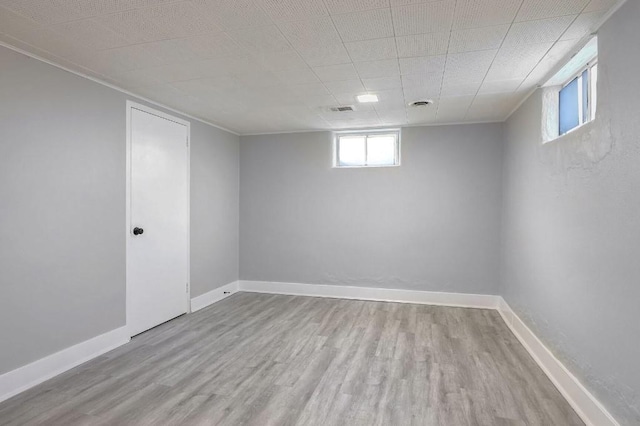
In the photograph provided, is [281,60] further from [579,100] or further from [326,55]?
[579,100]

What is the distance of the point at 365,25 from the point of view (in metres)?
2.13

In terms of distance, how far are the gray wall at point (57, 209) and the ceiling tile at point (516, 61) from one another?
10.8 ft

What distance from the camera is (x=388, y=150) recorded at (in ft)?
16.7

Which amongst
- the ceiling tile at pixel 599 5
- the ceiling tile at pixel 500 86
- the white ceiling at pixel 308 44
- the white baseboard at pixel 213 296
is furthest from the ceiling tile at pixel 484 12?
the white baseboard at pixel 213 296

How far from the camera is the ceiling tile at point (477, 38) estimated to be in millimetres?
2189

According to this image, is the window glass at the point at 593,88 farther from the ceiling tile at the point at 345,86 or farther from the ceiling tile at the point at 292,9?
the ceiling tile at the point at 292,9

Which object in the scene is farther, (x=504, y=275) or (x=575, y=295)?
(x=504, y=275)

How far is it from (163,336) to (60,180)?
5.78 ft

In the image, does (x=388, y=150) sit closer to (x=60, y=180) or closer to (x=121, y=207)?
(x=121, y=207)

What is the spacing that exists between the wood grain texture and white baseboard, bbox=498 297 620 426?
0.07 metres

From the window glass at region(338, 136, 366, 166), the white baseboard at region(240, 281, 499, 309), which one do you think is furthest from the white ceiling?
the white baseboard at region(240, 281, 499, 309)

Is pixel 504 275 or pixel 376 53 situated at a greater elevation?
pixel 376 53

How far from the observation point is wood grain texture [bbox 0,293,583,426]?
2244mm

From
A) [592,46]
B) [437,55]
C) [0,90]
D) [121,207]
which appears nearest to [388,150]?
[437,55]
